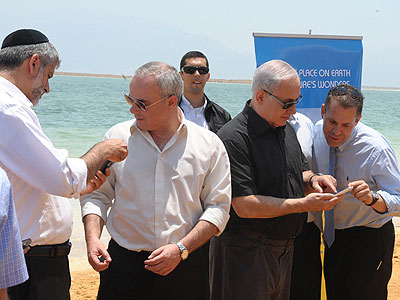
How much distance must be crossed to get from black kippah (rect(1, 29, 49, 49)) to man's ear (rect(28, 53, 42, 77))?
0.33ft

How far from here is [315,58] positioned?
6.45 metres

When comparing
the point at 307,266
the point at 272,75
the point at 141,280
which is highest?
the point at 272,75

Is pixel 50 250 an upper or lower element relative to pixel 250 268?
upper

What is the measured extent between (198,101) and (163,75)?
281 centimetres

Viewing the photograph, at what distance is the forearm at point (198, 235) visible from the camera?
3463 mm

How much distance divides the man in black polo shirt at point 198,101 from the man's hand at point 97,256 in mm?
2946

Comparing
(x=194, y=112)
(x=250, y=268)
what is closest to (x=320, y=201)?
(x=250, y=268)

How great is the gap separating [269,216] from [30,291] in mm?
1567

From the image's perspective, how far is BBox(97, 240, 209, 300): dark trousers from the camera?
11.8ft

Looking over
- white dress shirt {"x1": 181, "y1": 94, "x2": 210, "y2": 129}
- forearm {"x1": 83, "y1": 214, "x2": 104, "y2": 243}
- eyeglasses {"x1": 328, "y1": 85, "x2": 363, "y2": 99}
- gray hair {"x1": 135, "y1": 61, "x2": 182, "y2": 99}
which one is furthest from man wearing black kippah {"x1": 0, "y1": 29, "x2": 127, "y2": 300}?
white dress shirt {"x1": 181, "y1": 94, "x2": 210, "y2": 129}

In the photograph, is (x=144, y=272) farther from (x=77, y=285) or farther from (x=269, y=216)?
(x=77, y=285)

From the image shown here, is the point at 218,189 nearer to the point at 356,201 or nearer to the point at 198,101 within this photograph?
the point at 356,201

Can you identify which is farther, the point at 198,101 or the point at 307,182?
the point at 198,101

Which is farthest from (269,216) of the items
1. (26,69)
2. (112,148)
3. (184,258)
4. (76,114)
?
(76,114)
